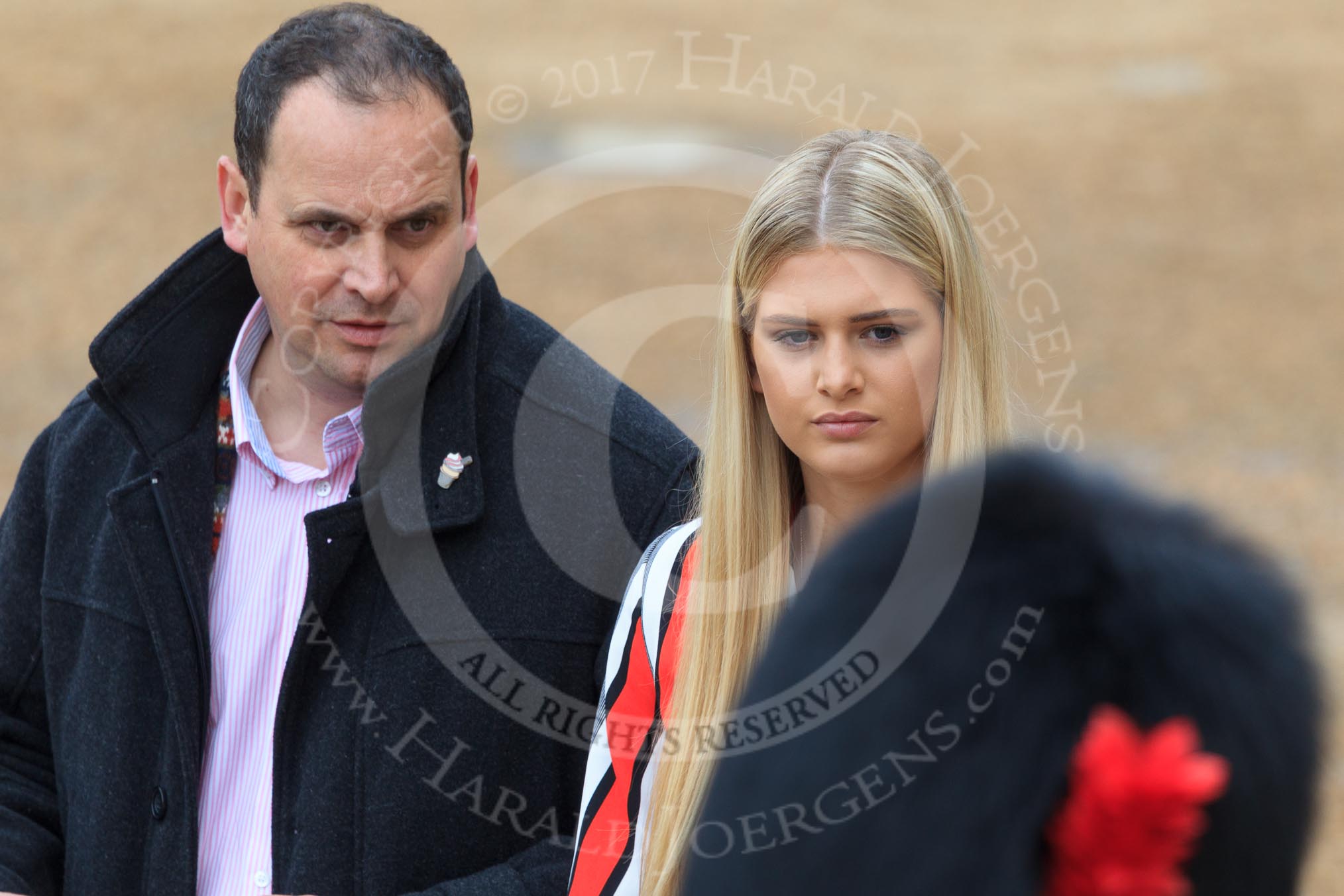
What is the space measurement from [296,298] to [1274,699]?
70.0 inches

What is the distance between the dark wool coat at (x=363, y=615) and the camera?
2.27 meters

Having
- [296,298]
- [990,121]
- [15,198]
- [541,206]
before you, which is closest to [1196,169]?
[990,121]

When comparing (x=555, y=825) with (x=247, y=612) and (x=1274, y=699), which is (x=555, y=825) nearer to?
(x=247, y=612)

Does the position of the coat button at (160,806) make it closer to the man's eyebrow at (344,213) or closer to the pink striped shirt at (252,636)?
the pink striped shirt at (252,636)

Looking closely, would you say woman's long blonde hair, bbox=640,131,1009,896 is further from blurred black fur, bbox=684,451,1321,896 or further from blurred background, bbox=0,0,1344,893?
blurred background, bbox=0,0,1344,893

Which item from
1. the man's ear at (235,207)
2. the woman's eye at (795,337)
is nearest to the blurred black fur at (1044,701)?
the woman's eye at (795,337)

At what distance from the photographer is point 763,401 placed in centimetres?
220

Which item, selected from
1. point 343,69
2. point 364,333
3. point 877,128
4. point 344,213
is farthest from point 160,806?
point 877,128

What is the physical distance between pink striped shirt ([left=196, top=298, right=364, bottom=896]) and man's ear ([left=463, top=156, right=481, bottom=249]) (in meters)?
0.35

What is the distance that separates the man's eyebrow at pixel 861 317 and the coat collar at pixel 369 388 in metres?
0.59

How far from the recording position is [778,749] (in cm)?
103

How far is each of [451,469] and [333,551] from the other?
225 mm

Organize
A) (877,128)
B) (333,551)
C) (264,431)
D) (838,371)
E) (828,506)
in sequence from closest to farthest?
(838,371) → (828,506) → (333,551) → (264,431) → (877,128)

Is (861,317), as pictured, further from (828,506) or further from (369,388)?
(369,388)
